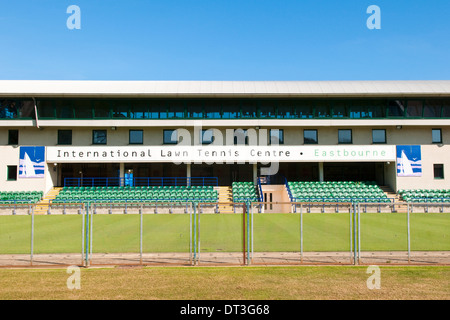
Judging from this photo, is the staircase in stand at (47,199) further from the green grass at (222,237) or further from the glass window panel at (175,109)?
the glass window panel at (175,109)

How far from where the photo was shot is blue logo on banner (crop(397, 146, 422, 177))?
111 feet

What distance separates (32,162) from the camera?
33.6 m

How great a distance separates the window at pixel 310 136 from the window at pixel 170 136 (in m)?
12.7

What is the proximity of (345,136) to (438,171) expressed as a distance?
9399 millimetres

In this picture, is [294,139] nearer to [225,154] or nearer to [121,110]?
[225,154]

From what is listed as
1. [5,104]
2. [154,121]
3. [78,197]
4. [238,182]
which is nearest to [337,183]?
[238,182]

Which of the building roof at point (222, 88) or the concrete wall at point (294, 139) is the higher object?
the building roof at point (222, 88)

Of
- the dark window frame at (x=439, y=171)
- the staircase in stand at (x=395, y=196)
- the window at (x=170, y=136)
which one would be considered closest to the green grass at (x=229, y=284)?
the staircase in stand at (x=395, y=196)

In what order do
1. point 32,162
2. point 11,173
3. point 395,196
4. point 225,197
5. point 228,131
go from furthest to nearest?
point 228,131 < point 11,173 < point 32,162 < point 395,196 < point 225,197

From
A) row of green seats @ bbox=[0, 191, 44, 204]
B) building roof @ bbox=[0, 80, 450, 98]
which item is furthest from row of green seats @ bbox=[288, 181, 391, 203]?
row of green seats @ bbox=[0, 191, 44, 204]

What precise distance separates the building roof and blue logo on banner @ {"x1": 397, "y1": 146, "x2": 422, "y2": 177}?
17.1 feet

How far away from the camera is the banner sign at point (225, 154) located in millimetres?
33688

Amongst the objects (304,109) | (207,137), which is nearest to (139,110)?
(207,137)
